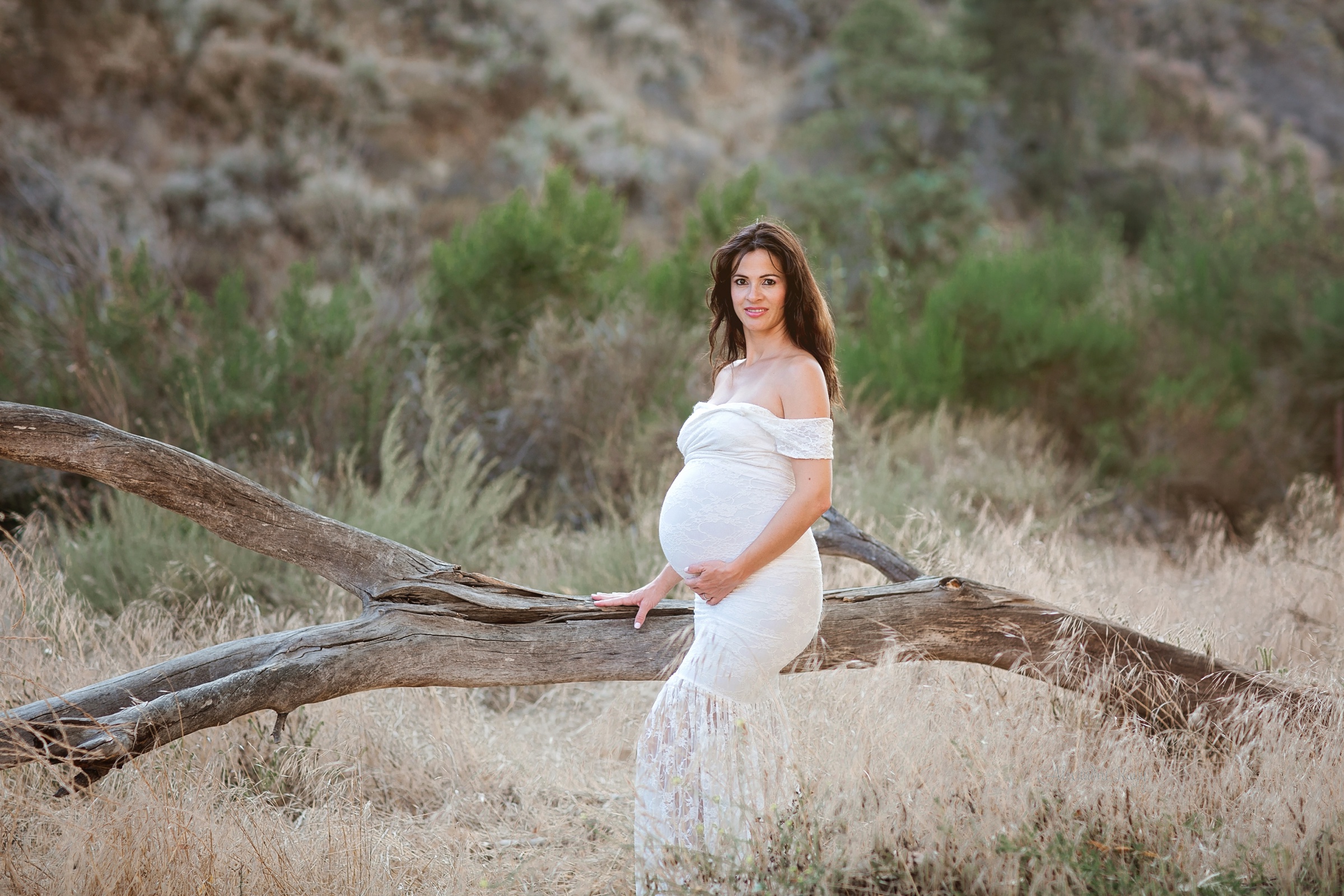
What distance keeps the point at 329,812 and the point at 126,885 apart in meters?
0.75

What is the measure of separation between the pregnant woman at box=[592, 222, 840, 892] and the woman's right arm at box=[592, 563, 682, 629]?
0.61ft

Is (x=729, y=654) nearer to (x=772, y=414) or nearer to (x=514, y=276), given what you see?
(x=772, y=414)

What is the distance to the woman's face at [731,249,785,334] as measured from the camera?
290cm

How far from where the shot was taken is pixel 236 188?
14.7 m

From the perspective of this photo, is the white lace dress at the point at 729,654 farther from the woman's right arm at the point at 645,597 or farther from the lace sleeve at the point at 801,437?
the woman's right arm at the point at 645,597

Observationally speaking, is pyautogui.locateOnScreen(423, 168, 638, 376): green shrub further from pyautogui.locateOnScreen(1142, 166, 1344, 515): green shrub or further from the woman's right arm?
the woman's right arm

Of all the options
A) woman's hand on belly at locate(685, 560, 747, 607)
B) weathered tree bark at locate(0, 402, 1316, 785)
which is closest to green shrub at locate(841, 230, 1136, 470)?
weathered tree bark at locate(0, 402, 1316, 785)

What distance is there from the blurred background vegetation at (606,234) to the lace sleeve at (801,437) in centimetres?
328

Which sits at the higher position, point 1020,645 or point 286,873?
point 1020,645

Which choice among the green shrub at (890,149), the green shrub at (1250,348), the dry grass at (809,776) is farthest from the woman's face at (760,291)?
the green shrub at (890,149)

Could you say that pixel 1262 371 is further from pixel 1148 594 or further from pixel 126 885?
pixel 126 885

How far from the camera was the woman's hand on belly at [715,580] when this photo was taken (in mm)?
2760

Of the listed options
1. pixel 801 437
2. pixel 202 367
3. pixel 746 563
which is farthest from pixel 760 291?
pixel 202 367

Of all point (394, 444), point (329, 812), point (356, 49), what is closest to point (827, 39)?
point (356, 49)
